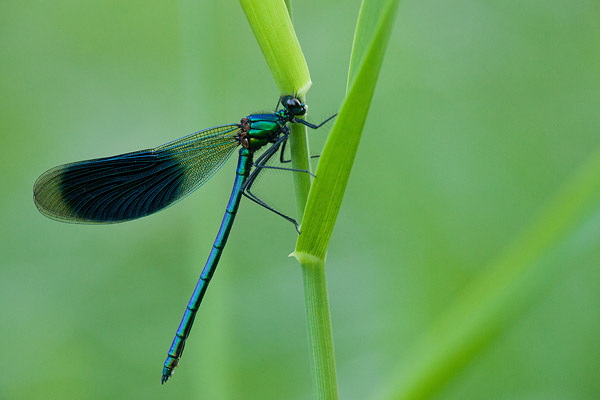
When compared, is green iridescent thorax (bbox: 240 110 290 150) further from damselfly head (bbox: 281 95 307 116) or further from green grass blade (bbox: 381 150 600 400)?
green grass blade (bbox: 381 150 600 400)

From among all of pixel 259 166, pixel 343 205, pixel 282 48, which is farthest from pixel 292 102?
pixel 343 205

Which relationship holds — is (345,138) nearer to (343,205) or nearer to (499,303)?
(499,303)

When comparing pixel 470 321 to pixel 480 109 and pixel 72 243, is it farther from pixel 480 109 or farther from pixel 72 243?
pixel 72 243

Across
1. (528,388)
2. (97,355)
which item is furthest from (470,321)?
(97,355)

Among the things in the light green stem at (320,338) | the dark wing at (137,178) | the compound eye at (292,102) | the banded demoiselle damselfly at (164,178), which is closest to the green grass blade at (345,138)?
the light green stem at (320,338)

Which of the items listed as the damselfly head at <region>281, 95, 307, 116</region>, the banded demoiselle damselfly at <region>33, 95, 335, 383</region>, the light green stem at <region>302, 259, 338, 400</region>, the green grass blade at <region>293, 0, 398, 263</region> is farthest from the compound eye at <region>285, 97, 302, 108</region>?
the banded demoiselle damselfly at <region>33, 95, 335, 383</region>
